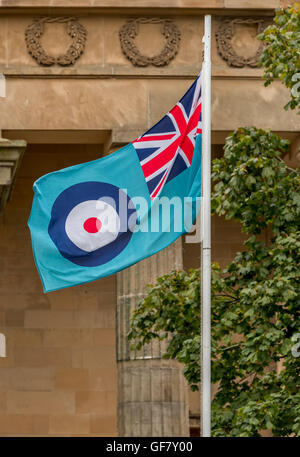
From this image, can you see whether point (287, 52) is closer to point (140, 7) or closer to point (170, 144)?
point (170, 144)

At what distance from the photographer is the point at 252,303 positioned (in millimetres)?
18922

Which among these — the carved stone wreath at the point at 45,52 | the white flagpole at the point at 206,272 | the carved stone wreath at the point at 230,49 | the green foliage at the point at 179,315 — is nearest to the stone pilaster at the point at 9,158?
the white flagpole at the point at 206,272

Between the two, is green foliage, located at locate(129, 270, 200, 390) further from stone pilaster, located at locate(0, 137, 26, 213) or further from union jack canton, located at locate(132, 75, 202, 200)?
stone pilaster, located at locate(0, 137, 26, 213)

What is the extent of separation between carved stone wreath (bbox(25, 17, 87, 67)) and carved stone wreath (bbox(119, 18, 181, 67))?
0.84 meters

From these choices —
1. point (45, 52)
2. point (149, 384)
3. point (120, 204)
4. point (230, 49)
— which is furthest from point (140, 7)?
point (120, 204)

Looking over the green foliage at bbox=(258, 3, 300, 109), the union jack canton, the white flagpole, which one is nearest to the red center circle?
the union jack canton

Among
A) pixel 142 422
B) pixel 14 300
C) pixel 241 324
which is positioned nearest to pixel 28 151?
pixel 14 300

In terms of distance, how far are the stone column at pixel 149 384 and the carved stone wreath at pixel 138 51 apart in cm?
389

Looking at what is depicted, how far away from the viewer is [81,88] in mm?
26656

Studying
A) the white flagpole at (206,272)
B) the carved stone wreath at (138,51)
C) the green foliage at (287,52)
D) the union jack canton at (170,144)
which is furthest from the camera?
the carved stone wreath at (138,51)

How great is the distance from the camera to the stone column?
25922 millimetres

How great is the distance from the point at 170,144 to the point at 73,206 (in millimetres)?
1728

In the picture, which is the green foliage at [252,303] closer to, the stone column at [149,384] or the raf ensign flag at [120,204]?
the raf ensign flag at [120,204]

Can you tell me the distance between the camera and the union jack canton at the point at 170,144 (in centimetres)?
1759
